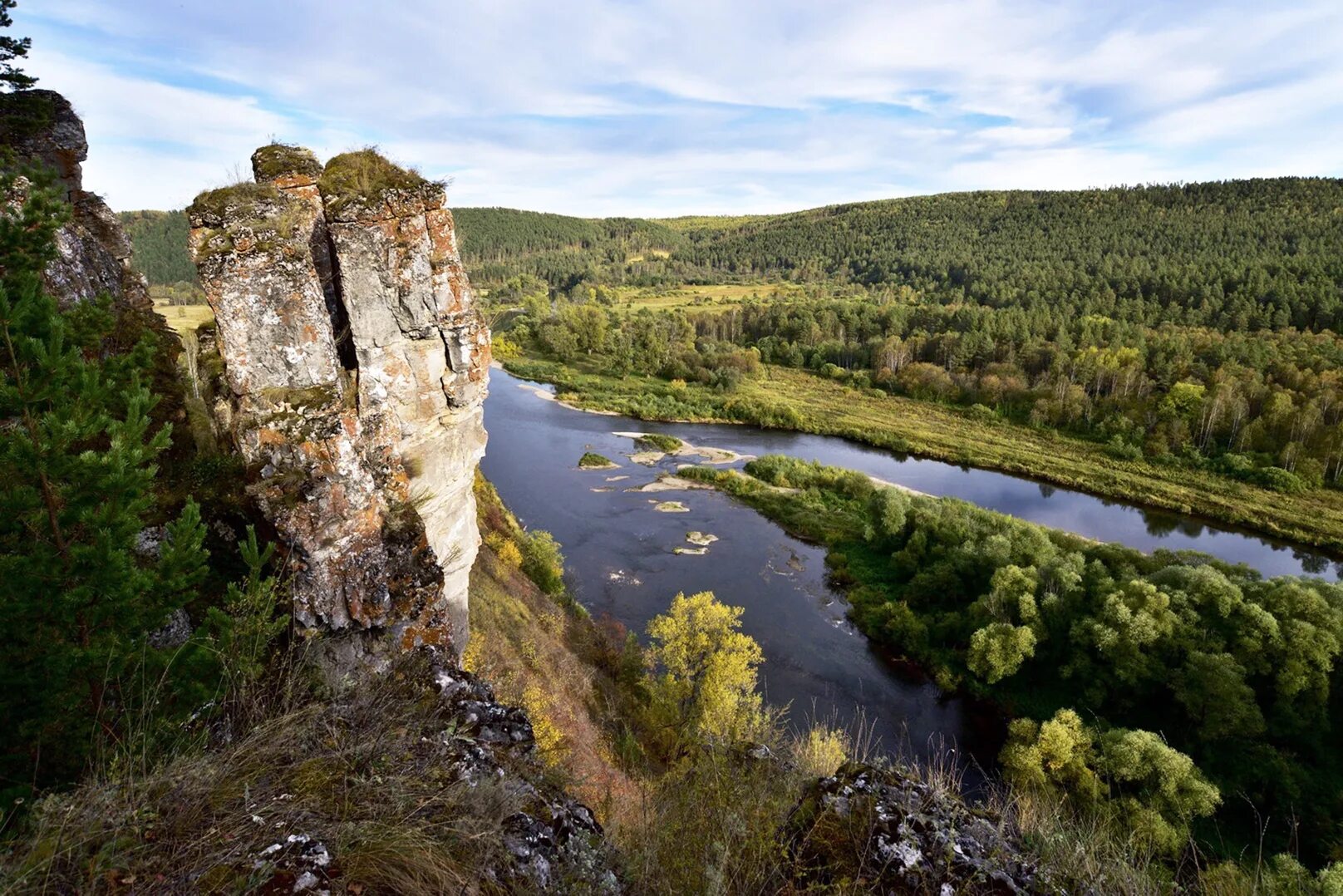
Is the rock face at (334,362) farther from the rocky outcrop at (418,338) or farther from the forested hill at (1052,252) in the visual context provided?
the forested hill at (1052,252)

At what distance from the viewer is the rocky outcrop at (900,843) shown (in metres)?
3.69

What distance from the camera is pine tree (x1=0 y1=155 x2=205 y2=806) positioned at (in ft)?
15.9

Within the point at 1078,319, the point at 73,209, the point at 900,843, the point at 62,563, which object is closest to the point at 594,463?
the point at 73,209

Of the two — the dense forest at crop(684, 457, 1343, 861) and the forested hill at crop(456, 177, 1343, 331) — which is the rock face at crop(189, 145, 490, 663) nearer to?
the dense forest at crop(684, 457, 1343, 861)

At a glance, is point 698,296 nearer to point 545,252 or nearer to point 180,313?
point 545,252

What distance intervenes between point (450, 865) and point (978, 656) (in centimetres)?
2157

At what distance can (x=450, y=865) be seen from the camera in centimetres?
334

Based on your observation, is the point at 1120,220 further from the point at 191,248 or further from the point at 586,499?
the point at 191,248

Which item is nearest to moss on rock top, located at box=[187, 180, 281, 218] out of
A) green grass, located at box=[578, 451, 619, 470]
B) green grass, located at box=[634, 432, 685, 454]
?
green grass, located at box=[578, 451, 619, 470]

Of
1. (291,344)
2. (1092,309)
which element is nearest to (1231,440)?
(1092,309)

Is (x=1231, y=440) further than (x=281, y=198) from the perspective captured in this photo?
Yes

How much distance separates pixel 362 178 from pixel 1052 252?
13489 centimetres

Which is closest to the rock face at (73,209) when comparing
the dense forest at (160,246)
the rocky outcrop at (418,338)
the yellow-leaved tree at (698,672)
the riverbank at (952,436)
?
the rocky outcrop at (418,338)

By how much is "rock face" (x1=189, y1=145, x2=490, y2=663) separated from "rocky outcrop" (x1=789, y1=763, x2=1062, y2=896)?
21.6ft
